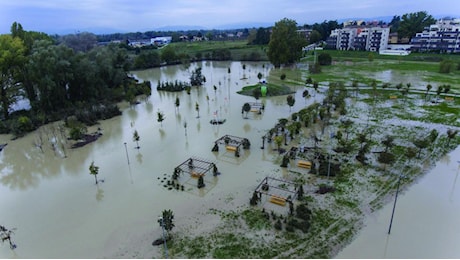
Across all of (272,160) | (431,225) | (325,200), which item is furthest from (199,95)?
(431,225)

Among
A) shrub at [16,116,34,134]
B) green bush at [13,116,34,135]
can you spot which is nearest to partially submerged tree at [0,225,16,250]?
green bush at [13,116,34,135]

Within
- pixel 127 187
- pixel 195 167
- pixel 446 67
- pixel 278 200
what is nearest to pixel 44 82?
pixel 127 187

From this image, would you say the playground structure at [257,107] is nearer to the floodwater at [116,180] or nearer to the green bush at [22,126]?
the floodwater at [116,180]

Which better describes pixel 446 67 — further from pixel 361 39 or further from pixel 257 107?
pixel 257 107

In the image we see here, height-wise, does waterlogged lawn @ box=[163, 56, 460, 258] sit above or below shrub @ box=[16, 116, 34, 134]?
below

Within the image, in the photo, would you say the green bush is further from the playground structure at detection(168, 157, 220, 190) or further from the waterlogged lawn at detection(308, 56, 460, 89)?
the waterlogged lawn at detection(308, 56, 460, 89)

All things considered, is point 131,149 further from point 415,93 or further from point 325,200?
point 415,93
